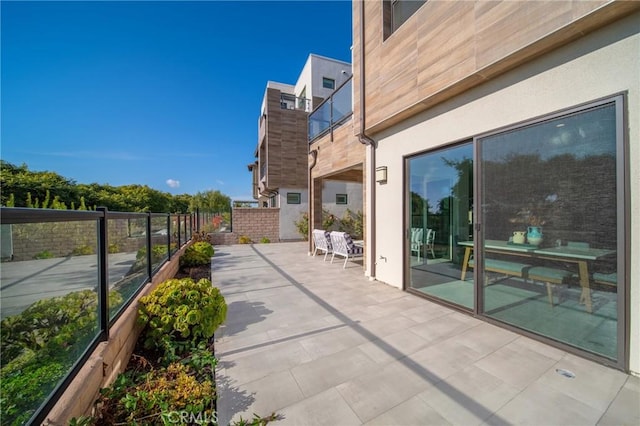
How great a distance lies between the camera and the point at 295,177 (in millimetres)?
13281

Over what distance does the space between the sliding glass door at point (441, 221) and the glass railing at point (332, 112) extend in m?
2.77

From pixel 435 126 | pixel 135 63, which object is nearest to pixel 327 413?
pixel 435 126

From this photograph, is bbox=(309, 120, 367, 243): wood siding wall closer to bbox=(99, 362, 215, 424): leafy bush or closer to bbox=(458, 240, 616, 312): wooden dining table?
bbox=(458, 240, 616, 312): wooden dining table

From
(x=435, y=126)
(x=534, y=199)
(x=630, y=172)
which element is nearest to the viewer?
(x=630, y=172)

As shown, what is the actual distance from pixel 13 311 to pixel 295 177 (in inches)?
487

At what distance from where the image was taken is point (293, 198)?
13.3m

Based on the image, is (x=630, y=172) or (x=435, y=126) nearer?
(x=630, y=172)

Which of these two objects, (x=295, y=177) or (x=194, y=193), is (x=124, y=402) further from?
(x=194, y=193)

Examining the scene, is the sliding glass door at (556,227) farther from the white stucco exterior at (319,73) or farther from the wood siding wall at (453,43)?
the white stucco exterior at (319,73)

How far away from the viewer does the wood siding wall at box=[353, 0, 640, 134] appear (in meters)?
2.30

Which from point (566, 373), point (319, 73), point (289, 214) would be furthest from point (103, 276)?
point (319, 73)

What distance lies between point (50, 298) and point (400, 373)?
2534 millimetres

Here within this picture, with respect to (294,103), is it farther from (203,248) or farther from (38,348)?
(38,348)

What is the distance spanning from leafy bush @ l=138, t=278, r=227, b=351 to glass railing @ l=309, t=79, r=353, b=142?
5.17 meters
